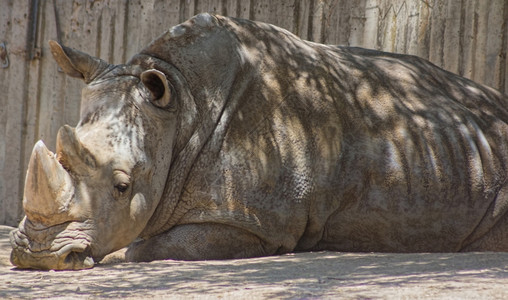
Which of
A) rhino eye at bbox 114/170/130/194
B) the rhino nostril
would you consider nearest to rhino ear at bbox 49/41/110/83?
rhino eye at bbox 114/170/130/194

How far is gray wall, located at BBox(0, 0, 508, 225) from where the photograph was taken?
7.84 m

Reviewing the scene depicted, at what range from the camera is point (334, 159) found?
5.88 metres

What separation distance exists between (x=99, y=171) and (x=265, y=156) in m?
1.22

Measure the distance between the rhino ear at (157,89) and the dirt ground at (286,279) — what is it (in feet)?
3.67

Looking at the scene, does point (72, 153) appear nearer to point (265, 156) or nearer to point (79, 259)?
point (79, 259)

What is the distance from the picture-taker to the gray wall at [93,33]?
309 inches

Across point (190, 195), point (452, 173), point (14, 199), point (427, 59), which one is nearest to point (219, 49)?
point (190, 195)

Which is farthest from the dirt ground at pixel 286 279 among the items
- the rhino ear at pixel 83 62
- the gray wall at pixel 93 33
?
the gray wall at pixel 93 33

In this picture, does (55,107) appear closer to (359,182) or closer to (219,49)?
(219,49)

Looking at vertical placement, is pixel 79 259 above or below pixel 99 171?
below

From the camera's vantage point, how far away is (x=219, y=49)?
5.89 meters

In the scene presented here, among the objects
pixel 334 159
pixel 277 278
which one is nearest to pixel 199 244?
pixel 334 159

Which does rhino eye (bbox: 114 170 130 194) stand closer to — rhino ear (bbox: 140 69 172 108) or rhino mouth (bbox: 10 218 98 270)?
rhino mouth (bbox: 10 218 98 270)

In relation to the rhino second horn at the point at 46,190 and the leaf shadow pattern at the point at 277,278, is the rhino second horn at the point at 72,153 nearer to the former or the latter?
the rhino second horn at the point at 46,190
